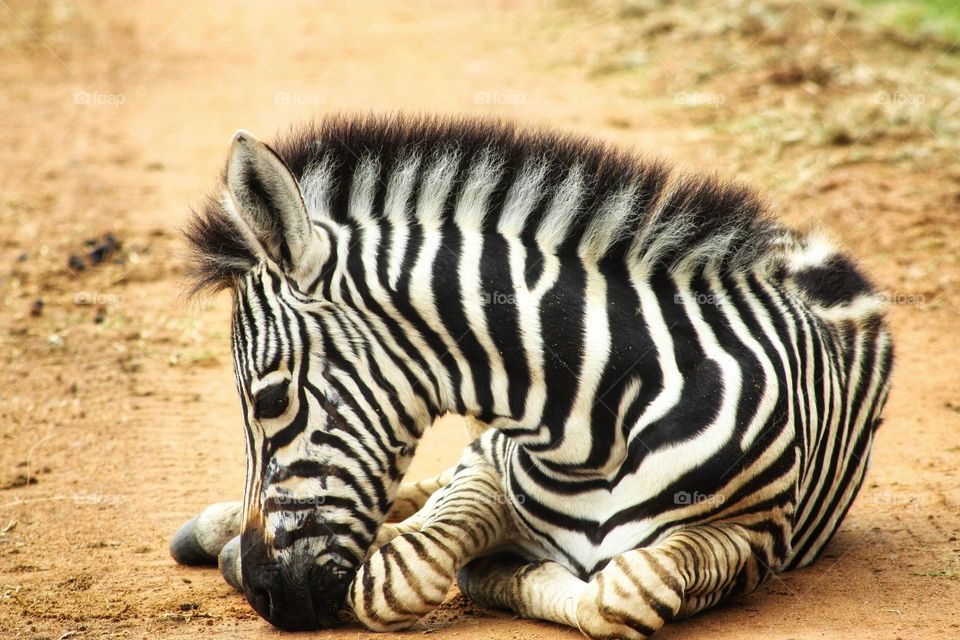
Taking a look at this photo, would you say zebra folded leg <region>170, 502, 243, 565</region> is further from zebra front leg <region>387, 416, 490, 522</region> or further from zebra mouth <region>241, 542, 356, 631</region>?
zebra mouth <region>241, 542, 356, 631</region>

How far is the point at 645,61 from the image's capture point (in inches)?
638

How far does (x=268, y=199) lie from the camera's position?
4074 mm

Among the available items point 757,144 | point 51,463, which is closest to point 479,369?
point 51,463

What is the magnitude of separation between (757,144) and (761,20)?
3.95 m

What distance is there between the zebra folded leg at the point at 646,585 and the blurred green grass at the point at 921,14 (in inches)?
537

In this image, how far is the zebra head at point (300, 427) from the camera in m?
4.29

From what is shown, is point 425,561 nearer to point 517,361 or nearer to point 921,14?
point 517,361

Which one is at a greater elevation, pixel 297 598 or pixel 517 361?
pixel 517 361

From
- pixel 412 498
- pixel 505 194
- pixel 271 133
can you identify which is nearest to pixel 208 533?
pixel 412 498

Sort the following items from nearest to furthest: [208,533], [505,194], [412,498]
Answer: [505,194], [208,533], [412,498]

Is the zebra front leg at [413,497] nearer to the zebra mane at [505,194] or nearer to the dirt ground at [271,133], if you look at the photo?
the dirt ground at [271,133]

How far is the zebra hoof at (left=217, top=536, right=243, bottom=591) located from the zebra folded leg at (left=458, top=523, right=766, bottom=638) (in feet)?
4.15

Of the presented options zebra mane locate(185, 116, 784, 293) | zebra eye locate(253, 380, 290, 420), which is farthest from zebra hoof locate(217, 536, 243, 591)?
zebra mane locate(185, 116, 784, 293)

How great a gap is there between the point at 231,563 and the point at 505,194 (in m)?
2.21
